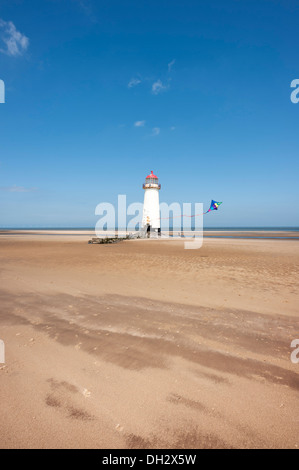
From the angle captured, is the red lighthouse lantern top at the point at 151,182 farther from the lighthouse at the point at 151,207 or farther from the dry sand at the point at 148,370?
the dry sand at the point at 148,370

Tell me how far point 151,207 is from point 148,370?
36387 millimetres

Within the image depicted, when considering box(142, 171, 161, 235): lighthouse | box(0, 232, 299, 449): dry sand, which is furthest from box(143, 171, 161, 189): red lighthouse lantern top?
box(0, 232, 299, 449): dry sand

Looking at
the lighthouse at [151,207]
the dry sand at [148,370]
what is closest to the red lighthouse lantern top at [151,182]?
the lighthouse at [151,207]

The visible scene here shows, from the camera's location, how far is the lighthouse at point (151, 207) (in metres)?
39.0

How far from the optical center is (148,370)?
127 inches

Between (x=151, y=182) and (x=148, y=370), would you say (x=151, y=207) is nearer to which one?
(x=151, y=182)

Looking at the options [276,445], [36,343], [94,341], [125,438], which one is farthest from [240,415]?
[36,343]

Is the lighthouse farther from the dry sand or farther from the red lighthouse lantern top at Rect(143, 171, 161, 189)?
the dry sand

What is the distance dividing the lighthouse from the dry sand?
32.3m

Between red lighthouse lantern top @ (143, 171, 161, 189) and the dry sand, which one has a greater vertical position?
red lighthouse lantern top @ (143, 171, 161, 189)

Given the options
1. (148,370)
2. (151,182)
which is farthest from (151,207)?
(148,370)

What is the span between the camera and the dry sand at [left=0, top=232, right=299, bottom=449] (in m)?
2.23
